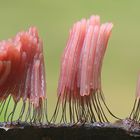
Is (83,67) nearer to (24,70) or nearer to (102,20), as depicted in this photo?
(24,70)

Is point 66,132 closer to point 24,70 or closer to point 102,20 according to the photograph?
point 24,70

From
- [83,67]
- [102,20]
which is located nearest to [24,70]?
[83,67]

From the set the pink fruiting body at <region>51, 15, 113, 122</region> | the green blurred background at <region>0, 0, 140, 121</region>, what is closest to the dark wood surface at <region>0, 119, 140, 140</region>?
the pink fruiting body at <region>51, 15, 113, 122</region>

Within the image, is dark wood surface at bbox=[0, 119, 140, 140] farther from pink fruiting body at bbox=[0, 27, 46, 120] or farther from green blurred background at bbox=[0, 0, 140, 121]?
A: green blurred background at bbox=[0, 0, 140, 121]

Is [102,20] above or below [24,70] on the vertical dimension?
above

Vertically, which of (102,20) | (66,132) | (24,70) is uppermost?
(102,20)

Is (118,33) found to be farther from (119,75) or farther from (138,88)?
(138,88)

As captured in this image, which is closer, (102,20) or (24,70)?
(24,70)

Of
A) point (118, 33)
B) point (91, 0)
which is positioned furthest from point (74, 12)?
point (118, 33)
